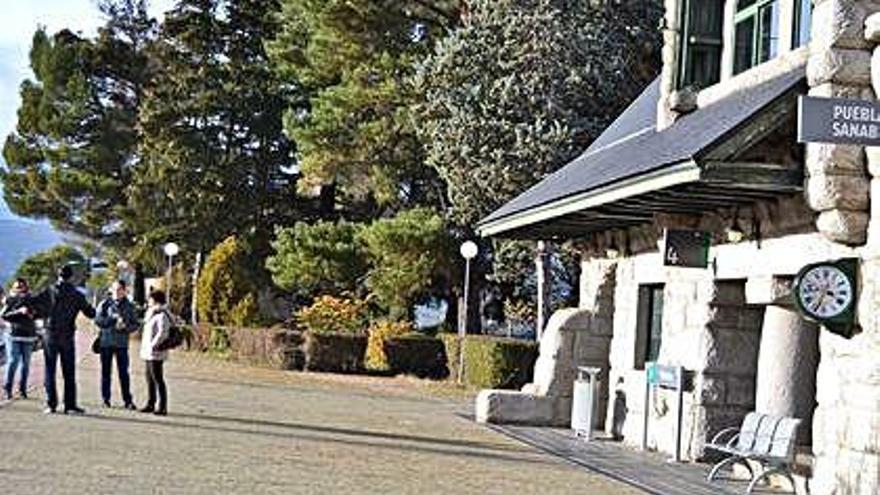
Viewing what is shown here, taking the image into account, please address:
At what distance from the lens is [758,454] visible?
521 inches

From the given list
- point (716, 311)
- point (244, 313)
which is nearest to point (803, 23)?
point (716, 311)

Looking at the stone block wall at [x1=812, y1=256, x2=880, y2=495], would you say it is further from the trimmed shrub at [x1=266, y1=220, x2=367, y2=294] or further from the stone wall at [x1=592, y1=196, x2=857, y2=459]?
the trimmed shrub at [x1=266, y1=220, x2=367, y2=294]

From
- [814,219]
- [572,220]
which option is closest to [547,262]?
[572,220]

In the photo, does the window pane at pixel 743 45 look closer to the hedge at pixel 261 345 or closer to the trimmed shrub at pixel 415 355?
the trimmed shrub at pixel 415 355

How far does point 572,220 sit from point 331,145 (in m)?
18.7

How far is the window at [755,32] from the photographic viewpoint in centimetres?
1515

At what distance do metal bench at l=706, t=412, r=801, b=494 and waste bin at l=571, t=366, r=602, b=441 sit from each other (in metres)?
4.14

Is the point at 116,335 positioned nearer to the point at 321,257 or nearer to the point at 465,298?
the point at 465,298

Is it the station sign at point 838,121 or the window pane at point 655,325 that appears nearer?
the station sign at point 838,121

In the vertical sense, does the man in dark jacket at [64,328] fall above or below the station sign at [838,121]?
below

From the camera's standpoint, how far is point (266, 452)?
13859mm

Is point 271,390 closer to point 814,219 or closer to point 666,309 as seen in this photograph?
point 666,309

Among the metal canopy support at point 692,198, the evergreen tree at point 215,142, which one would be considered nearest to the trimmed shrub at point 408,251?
the evergreen tree at point 215,142

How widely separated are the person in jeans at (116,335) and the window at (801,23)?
28.3ft
